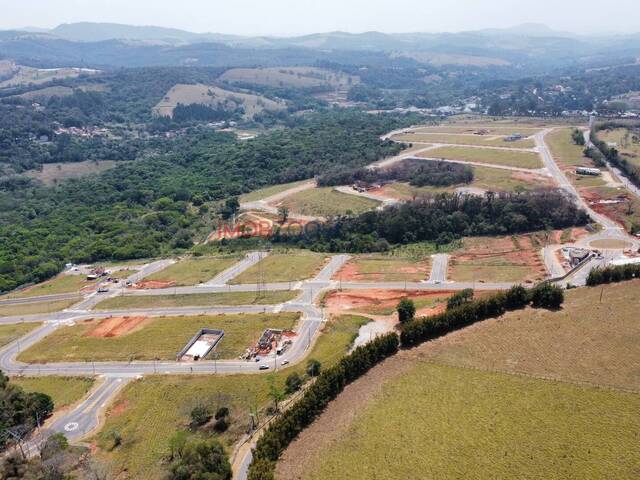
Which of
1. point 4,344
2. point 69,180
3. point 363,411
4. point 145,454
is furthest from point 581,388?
point 69,180

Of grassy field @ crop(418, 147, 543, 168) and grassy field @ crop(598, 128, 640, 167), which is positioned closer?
grassy field @ crop(598, 128, 640, 167)

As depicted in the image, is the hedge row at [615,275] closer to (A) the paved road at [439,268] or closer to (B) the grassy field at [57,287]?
(A) the paved road at [439,268]

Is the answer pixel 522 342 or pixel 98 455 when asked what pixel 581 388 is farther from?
pixel 98 455

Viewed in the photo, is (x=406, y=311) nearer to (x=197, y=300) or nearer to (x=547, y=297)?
(x=547, y=297)

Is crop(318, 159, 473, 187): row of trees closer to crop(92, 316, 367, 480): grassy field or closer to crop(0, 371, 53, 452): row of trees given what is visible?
crop(92, 316, 367, 480): grassy field

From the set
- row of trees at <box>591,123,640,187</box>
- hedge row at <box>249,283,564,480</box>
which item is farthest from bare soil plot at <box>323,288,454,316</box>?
row of trees at <box>591,123,640,187</box>
